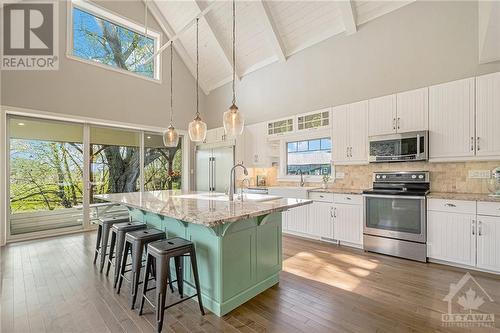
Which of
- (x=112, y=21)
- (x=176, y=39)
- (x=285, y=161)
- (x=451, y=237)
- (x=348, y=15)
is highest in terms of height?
(x=112, y=21)

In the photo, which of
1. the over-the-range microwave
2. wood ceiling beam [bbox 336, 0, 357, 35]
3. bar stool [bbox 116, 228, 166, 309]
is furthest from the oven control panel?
bar stool [bbox 116, 228, 166, 309]

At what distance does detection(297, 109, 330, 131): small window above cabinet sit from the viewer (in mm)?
4508

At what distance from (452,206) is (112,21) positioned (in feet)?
24.0

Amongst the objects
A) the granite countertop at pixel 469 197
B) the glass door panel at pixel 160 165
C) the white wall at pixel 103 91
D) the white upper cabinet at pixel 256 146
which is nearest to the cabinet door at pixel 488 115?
the granite countertop at pixel 469 197

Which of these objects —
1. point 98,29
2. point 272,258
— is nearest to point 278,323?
point 272,258

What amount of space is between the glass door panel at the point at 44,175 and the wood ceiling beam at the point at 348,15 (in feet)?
18.2

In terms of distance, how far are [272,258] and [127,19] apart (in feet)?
20.3

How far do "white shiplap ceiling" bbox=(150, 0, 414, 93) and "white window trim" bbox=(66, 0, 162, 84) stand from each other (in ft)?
1.58

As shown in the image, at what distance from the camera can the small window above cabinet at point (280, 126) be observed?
16.6 ft

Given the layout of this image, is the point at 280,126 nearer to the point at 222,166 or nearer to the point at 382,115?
the point at 222,166

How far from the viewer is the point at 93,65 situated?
5152mm

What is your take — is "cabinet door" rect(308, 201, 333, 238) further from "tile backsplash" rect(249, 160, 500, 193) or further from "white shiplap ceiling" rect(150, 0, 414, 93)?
"white shiplap ceiling" rect(150, 0, 414, 93)

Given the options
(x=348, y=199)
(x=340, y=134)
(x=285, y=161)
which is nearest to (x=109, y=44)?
(x=285, y=161)

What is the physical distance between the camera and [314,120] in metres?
4.68
